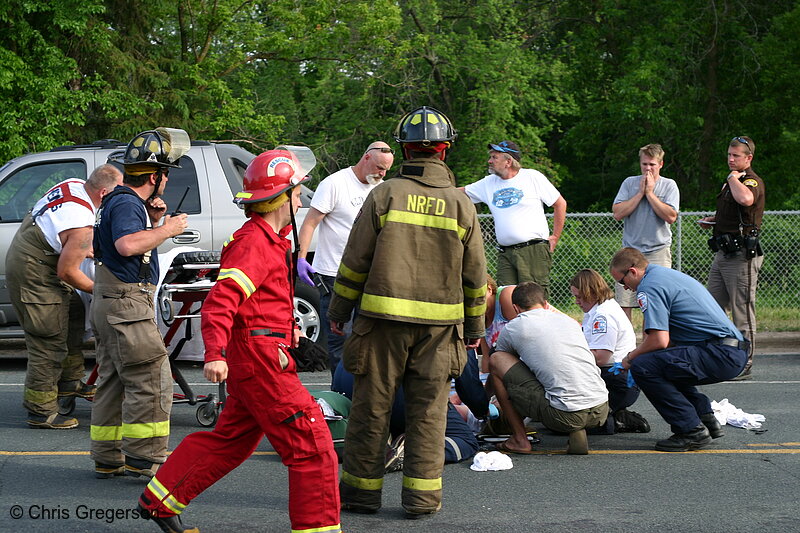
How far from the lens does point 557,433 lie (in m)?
6.71

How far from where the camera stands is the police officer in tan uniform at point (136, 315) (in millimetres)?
5418

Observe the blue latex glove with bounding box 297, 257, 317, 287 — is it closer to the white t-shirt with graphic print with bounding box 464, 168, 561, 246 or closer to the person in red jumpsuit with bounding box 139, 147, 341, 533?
the white t-shirt with graphic print with bounding box 464, 168, 561, 246

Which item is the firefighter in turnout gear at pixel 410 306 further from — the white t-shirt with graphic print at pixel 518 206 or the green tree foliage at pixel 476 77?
the green tree foliage at pixel 476 77

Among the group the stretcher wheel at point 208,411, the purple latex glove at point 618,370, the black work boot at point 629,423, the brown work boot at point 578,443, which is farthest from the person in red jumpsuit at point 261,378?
the black work boot at point 629,423

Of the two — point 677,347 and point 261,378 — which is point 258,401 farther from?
point 677,347

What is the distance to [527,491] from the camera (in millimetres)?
5477

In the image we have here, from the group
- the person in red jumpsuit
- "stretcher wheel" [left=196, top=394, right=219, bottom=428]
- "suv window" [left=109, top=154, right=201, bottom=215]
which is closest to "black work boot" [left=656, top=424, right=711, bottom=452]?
the person in red jumpsuit

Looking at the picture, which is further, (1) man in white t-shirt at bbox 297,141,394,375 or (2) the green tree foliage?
(2) the green tree foliage

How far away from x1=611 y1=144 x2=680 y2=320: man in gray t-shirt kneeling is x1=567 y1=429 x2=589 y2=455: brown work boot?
11.9 feet

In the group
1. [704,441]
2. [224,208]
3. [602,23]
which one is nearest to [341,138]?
[602,23]

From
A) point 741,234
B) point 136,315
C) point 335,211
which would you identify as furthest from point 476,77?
point 136,315

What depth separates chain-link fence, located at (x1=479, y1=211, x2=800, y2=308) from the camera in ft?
43.2

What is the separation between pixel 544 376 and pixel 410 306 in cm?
167

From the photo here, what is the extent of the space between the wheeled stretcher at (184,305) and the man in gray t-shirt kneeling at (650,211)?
170 inches
